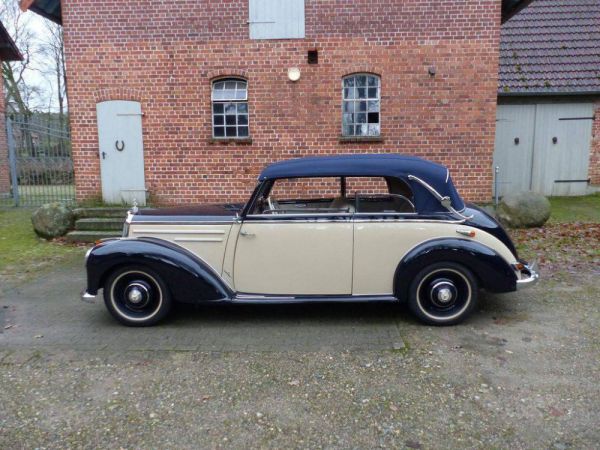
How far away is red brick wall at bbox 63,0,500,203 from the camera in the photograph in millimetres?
9523

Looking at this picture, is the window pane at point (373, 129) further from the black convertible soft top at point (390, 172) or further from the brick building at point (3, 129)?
the brick building at point (3, 129)

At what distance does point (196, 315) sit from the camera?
4.89 meters

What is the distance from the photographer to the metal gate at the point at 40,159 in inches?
464

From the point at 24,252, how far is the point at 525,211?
353 inches

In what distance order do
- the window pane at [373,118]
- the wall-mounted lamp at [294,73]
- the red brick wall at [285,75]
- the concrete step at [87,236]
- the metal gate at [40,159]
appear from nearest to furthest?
the concrete step at [87,236] → the red brick wall at [285,75] → the wall-mounted lamp at [294,73] → the window pane at [373,118] → the metal gate at [40,159]

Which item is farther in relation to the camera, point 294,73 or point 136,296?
point 294,73

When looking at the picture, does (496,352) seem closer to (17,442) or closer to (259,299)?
(259,299)

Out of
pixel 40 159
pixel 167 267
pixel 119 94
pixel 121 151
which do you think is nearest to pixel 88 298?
pixel 167 267

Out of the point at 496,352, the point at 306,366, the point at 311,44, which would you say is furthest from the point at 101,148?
the point at 496,352

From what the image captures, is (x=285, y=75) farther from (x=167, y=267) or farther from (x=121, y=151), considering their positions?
(x=167, y=267)

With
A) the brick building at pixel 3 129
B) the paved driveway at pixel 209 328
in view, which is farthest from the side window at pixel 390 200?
the brick building at pixel 3 129

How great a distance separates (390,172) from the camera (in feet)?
14.8

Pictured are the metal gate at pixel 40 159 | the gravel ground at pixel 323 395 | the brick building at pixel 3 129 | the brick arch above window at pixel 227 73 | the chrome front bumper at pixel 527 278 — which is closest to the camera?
the gravel ground at pixel 323 395

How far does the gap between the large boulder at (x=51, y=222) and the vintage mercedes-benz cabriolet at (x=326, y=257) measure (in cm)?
493
